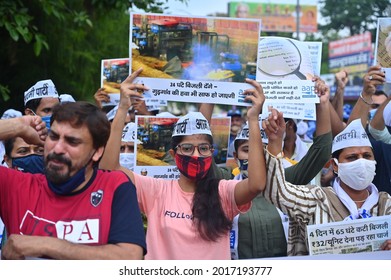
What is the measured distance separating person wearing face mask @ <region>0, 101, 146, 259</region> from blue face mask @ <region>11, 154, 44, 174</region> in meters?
0.99

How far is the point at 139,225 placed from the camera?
10.9 feet

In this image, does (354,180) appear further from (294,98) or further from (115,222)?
(115,222)

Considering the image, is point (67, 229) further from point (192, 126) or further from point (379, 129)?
point (379, 129)

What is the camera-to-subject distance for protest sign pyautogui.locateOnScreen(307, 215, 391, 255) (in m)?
4.09

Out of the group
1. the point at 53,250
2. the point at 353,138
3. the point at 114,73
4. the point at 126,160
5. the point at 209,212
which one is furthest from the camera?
the point at 114,73

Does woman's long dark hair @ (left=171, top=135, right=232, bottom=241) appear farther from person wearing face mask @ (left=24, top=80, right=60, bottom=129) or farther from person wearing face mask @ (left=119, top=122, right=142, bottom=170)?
person wearing face mask @ (left=119, top=122, right=142, bottom=170)

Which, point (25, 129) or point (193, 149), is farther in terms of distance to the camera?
point (193, 149)

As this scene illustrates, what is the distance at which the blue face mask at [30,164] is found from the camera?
14.6ft

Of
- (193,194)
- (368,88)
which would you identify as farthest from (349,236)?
(368,88)

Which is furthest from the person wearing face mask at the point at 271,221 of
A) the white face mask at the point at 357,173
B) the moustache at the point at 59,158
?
the moustache at the point at 59,158

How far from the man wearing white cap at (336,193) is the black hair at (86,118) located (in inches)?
47.3

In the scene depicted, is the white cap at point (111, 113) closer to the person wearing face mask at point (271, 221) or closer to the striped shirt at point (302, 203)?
the person wearing face mask at point (271, 221)

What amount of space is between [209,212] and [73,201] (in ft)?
3.71

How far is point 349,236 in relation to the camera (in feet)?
13.5
